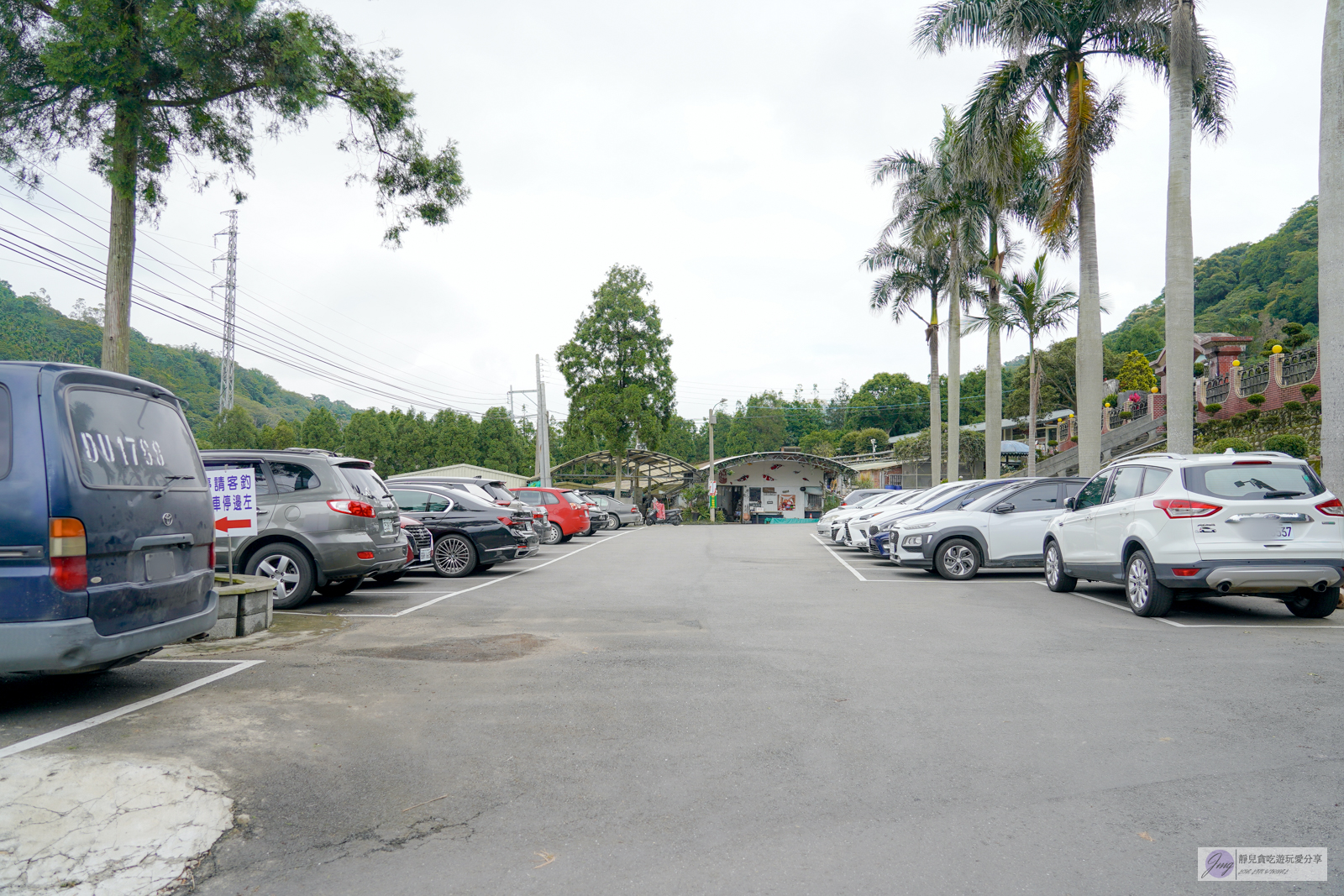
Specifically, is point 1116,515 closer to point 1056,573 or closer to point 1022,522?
point 1056,573

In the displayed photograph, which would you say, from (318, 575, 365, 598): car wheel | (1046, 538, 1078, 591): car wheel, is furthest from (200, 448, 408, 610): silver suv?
(1046, 538, 1078, 591): car wheel

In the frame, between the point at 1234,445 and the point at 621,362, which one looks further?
the point at 621,362

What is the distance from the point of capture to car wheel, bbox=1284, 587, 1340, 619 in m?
8.87

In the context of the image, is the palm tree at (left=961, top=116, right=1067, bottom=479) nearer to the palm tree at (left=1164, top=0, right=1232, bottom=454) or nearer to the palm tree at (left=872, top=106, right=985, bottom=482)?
the palm tree at (left=872, top=106, right=985, bottom=482)

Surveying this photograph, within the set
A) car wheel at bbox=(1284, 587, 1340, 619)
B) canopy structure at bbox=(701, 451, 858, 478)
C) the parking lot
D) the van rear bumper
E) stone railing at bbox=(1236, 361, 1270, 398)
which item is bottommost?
the parking lot

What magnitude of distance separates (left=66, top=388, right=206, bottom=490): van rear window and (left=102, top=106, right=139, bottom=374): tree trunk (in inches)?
196

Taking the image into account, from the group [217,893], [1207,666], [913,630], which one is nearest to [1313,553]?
[1207,666]

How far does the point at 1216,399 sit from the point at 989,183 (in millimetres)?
16828

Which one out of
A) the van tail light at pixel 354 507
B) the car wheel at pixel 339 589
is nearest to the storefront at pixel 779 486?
the car wheel at pixel 339 589

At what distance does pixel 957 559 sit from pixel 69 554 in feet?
39.4

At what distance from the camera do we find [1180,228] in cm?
1390

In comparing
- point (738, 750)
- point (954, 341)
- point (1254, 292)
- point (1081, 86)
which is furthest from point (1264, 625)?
point (1254, 292)

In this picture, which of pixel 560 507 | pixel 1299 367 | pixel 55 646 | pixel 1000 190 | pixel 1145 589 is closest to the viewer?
pixel 55 646

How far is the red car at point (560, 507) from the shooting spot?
79.9ft
